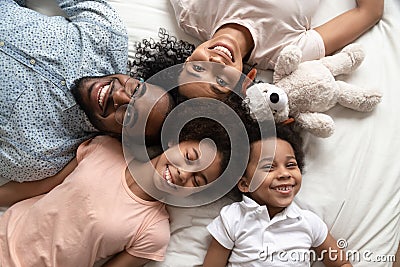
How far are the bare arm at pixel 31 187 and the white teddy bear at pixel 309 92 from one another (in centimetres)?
45

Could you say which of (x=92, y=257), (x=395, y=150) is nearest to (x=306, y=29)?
(x=395, y=150)

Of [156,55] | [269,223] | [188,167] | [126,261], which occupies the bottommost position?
[126,261]

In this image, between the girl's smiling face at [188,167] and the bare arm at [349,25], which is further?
the bare arm at [349,25]

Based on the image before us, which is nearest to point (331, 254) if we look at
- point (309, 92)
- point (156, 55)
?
point (309, 92)

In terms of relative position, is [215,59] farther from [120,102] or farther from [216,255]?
[216,255]

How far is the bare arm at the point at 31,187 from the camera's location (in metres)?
1.16

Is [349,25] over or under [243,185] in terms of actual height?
over

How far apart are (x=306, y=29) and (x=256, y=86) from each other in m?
0.25

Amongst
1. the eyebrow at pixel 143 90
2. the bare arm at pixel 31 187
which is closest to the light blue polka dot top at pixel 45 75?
the bare arm at pixel 31 187

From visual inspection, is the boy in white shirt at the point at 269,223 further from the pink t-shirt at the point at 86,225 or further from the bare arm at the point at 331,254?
the pink t-shirt at the point at 86,225

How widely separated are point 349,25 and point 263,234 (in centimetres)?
54

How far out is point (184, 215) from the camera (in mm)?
1131

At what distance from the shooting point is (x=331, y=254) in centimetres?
108

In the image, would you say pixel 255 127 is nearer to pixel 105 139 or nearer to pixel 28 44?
pixel 105 139
